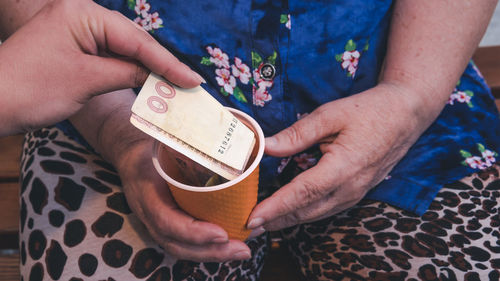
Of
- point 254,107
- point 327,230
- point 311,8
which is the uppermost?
point 311,8

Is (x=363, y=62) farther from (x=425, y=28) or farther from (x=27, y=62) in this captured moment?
(x=27, y=62)

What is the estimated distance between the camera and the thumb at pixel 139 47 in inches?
22.0

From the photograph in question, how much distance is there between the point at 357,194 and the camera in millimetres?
813

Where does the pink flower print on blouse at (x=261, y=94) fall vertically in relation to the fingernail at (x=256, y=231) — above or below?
above

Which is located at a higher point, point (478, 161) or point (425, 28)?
point (425, 28)

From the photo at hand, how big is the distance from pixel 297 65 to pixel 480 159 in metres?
0.50

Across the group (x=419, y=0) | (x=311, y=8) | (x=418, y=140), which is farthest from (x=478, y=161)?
(x=311, y=8)

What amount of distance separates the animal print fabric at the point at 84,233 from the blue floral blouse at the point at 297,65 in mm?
305

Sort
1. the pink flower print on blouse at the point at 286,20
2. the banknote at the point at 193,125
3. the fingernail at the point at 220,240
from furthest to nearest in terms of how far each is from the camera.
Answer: the pink flower print on blouse at the point at 286,20
the fingernail at the point at 220,240
the banknote at the point at 193,125

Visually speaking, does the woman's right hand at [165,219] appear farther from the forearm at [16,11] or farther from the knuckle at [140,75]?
the forearm at [16,11]

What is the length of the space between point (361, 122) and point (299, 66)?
0.19 meters

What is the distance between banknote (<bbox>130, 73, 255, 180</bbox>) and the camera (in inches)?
21.2

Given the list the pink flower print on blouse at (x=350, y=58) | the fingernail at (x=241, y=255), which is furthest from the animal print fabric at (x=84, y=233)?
the pink flower print on blouse at (x=350, y=58)

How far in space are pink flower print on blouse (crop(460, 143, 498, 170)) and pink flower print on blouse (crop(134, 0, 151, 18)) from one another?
81 cm
